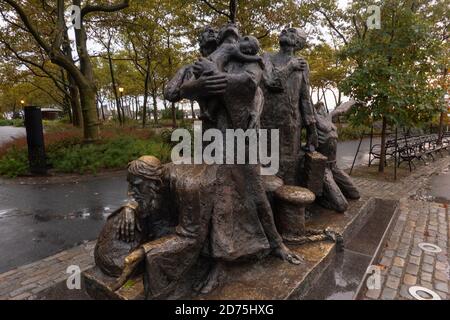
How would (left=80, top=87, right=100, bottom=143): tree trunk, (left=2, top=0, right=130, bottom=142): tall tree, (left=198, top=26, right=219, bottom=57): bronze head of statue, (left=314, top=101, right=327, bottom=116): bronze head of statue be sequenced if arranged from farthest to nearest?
1. (left=80, top=87, right=100, bottom=143): tree trunk
2. (left=2, top=0, right=130, bottom=142): tall tree
3. (left=314, top=101, right=327, bottom=116): bronze head of statue
4. (left=198, top=26, right=219, bottom=57): bronze head of statue

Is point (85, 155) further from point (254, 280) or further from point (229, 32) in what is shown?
point (254, 280)

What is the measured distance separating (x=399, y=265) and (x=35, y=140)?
9857mm

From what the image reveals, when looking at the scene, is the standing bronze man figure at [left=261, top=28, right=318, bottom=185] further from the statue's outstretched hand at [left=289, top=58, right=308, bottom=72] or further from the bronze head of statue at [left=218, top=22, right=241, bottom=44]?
the bronze head of statue at [left=218, top=22, right=241, bottom=44]

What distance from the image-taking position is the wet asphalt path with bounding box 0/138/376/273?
4.54 m

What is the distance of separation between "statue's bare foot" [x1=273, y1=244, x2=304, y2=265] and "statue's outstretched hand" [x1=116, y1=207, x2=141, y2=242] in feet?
4.16

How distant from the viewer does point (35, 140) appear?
9.46m

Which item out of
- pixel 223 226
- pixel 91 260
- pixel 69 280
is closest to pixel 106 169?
pixel 91 260

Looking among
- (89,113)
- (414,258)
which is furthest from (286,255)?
(89,113)

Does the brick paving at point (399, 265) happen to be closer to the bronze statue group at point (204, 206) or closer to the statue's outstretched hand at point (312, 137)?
the bronze statue group at point (204, 206)

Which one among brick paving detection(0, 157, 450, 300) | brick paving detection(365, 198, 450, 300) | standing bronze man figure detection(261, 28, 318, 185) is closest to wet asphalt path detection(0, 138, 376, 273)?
brick paving detection(0, 157, 450, 300)

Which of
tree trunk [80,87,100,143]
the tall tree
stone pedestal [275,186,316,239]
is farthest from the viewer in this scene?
tree trunk [80,87,100,143]

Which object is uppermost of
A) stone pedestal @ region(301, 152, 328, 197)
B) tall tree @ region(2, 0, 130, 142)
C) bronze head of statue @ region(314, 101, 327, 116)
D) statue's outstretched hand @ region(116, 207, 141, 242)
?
tall tree @ region(2, 0, 130, 142)

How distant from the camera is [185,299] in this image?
239 cm

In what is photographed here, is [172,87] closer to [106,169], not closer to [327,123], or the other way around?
[327,123]
